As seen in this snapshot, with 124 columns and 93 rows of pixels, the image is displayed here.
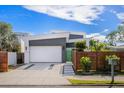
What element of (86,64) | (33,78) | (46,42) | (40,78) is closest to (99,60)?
(86,64)

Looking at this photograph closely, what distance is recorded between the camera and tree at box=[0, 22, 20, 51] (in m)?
37.9

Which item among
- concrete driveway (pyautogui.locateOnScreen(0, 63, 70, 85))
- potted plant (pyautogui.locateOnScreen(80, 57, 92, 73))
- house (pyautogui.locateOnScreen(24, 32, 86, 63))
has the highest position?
house (pyautogui.locateOnScreen(24, 32, 86, 63))

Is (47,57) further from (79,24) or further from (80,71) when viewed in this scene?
(80,71)

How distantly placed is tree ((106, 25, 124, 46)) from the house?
8592 millimetres

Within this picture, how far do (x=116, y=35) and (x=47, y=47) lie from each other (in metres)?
11.9

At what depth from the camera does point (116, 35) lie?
43.2 m

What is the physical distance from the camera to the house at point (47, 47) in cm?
3516

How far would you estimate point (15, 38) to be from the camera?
41.1m

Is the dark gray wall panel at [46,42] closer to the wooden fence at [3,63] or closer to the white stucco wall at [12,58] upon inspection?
the white stucco wall at [12,58]

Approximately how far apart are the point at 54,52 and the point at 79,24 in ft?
23.3


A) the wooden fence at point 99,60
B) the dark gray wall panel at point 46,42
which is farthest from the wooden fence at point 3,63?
the dark gray wall panel at point 46,42

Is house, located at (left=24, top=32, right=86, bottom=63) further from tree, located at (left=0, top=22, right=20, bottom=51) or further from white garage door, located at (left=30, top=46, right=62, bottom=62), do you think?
tree, located at (left=0, top=22, right=20, bottom=51)

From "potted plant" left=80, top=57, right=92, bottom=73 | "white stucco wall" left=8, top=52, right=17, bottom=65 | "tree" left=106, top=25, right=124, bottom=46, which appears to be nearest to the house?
"white stucco wall" left=8, top=52, right=17, bottom=65
